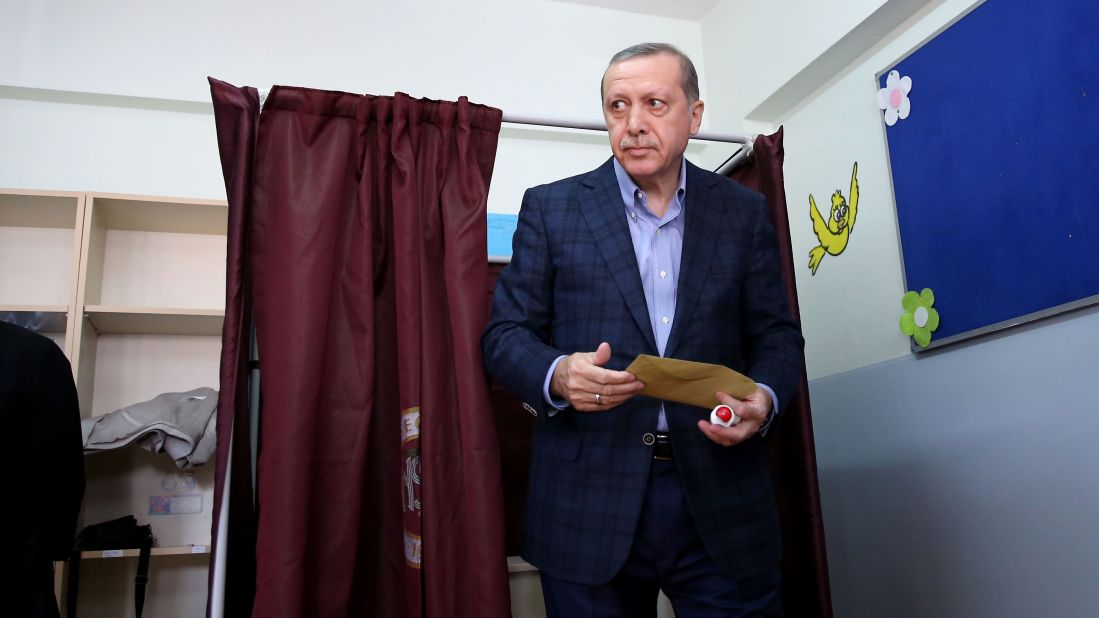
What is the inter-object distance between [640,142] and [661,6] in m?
2.71

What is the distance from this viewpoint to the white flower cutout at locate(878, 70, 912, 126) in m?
2.62

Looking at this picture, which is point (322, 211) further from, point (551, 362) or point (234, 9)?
point (234, 9)

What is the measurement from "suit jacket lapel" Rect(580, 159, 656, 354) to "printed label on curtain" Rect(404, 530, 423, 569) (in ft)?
1.96

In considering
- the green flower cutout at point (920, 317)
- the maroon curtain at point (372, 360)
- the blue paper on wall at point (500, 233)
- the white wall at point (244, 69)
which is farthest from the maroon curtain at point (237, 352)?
the green flower cutout at point (920, 317)

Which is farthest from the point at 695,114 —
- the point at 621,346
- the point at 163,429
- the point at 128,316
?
the point at 128,316

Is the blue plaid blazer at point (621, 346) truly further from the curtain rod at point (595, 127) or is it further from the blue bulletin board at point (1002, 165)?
the blue bulletin board at point (1002, 165)

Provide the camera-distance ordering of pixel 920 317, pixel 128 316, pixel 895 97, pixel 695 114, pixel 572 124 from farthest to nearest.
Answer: pixel 128 316
pixel 895 97
pixel 920 317
pixel 572 124
pixel 695 114

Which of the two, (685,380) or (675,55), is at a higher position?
(675,55)

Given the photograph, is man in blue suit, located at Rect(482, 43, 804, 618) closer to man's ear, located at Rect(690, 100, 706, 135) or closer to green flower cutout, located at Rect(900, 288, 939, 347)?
man's ear, located at Rect(690, 100, 706, 135)

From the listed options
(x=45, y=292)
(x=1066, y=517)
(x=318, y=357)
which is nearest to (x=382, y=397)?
(x=318, y=357)

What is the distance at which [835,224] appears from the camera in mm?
2980

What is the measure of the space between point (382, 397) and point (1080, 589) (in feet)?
5.45

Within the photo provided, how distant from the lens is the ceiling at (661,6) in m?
3.94

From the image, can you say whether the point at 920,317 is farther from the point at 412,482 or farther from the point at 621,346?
the point at 412,482
